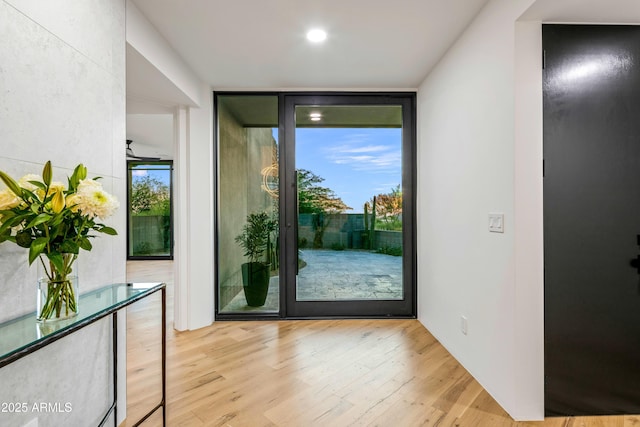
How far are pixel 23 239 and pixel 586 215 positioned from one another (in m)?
2.57

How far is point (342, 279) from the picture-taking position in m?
3.39

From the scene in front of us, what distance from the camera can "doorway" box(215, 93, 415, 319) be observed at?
3299mm

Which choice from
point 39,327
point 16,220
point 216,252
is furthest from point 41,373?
point 216,252

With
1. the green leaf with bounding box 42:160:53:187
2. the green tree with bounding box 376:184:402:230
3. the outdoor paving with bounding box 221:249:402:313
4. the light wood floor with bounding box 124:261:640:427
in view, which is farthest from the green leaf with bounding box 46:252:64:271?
the green tree with bounding box 376:184:402:230

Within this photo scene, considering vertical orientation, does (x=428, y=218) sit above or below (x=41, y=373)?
above

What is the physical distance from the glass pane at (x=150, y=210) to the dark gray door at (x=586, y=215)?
25.4 feet

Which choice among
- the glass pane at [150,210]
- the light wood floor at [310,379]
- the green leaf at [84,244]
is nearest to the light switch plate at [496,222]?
the light wood floor at [310,379]

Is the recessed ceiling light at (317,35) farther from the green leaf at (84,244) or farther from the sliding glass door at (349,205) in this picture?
the green leaf at (84,244)

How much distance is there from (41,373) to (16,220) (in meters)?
0.65

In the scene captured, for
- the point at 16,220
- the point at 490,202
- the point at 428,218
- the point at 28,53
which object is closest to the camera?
the point at 16,220

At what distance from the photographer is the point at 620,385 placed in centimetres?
172

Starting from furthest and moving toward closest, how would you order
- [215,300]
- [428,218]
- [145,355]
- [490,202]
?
[215,300]
[428,218]
[145,355]
[490,202]

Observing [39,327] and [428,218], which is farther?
A: [428,218]

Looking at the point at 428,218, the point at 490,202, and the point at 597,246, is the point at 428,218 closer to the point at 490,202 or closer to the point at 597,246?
the point at 490,202
